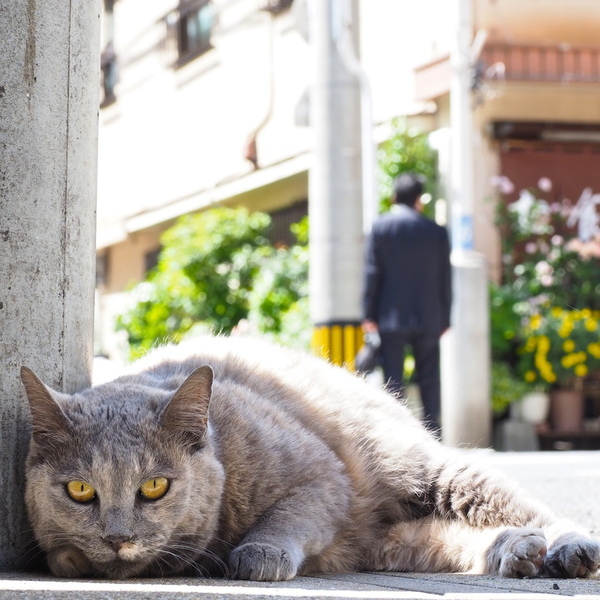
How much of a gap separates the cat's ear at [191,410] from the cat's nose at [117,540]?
1.07 ft

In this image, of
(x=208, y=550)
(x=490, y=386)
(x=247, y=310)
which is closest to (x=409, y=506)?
(x=208, y=550)

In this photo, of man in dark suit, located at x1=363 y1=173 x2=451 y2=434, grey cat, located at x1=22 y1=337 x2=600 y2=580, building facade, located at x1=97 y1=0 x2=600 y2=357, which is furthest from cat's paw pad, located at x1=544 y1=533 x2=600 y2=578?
building facade, located at x1=97 y1=0 x2=600 y2=357

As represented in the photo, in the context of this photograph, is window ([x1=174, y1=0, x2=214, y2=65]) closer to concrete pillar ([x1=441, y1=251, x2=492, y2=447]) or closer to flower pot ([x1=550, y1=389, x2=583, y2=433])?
concrete pillar ([x1=441, y1=251, x2=492, y2=447])

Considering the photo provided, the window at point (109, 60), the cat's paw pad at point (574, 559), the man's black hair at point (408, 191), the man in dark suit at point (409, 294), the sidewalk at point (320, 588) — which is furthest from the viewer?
the window at point (109, 60)

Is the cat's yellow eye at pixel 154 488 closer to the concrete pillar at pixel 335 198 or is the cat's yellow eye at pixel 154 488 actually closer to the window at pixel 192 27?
the concrete pillar at pixel 335 198

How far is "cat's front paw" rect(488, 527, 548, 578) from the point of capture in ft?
10.1

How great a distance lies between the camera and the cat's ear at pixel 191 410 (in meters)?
2.98

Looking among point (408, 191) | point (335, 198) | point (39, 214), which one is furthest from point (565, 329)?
point (39, 214)

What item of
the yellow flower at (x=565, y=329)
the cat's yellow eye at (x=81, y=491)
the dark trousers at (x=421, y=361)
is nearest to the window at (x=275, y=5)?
the yellow flower at (x=565, y=329)

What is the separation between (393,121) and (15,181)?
993 cm

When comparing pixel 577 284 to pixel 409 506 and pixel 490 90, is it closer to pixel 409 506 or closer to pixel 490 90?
pixel 490 90

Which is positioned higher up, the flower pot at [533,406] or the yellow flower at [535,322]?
the yellow flower at [535,322]

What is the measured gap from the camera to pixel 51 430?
2953 mm

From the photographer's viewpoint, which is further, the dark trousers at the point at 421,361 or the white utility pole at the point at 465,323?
the white utility pole at the point at 465,323
